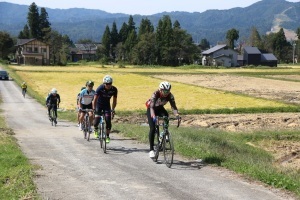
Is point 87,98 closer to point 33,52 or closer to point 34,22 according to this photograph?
point 33,52

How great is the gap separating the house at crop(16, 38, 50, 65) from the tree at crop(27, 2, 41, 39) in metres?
14.4

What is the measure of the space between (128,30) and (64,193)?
13502cm

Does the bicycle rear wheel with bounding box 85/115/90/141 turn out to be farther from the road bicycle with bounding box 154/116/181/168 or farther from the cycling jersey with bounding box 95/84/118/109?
the road bicycle with bounding box 154/116/181/168

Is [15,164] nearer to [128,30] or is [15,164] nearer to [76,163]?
[76,163]

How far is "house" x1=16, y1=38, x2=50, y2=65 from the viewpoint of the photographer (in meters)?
109

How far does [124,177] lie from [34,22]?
124793mm

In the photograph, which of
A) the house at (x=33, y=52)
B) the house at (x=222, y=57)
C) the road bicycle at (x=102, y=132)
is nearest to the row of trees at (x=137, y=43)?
the house at (x=33, y=52)

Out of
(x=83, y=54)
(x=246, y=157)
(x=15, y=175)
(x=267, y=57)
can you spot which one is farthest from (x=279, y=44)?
(x=15, y=175)

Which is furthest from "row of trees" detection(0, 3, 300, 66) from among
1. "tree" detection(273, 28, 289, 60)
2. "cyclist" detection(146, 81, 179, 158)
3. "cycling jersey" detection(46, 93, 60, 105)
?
"cyclist" detection(146, 81, 179, 158)

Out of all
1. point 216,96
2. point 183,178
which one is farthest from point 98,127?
point 216,96

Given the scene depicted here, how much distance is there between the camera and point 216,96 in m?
41.1

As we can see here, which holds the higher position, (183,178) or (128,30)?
(128,30)

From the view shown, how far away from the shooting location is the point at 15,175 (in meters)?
8.94

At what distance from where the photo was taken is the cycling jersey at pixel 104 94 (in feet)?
38.0
